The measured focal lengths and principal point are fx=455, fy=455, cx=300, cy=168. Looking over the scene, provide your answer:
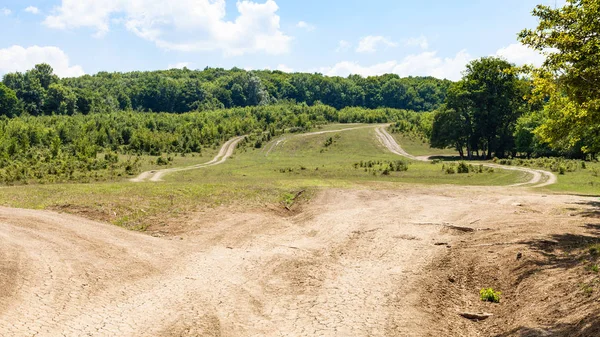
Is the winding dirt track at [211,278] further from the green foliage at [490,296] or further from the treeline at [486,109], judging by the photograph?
the treeline at [486,109]

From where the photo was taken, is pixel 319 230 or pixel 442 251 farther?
pixel 319 230

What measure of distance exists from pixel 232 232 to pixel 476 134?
74.0 m

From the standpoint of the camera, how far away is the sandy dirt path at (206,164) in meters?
55.4

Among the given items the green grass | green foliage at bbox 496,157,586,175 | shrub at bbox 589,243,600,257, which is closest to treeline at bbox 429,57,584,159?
the green grass

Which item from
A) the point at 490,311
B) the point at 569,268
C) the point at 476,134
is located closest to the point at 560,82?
the point at 569,268

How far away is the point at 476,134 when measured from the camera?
88188mm

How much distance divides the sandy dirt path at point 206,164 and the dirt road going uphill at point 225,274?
28.5m

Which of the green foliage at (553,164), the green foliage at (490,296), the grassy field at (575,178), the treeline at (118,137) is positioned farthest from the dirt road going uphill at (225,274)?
the treeline at (118,137)

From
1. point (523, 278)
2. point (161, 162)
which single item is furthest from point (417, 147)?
point (523, 278)

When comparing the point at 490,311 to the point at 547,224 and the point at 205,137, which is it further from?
the point at 205,137

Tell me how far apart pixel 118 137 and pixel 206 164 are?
1247 inches

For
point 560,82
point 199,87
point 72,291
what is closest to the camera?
point 72,291

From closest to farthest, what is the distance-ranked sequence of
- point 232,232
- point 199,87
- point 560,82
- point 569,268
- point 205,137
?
point 569,268
point 560,82
point 232,232
point 205,137
point 199,87

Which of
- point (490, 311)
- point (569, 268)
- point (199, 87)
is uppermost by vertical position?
point (199, 87)
